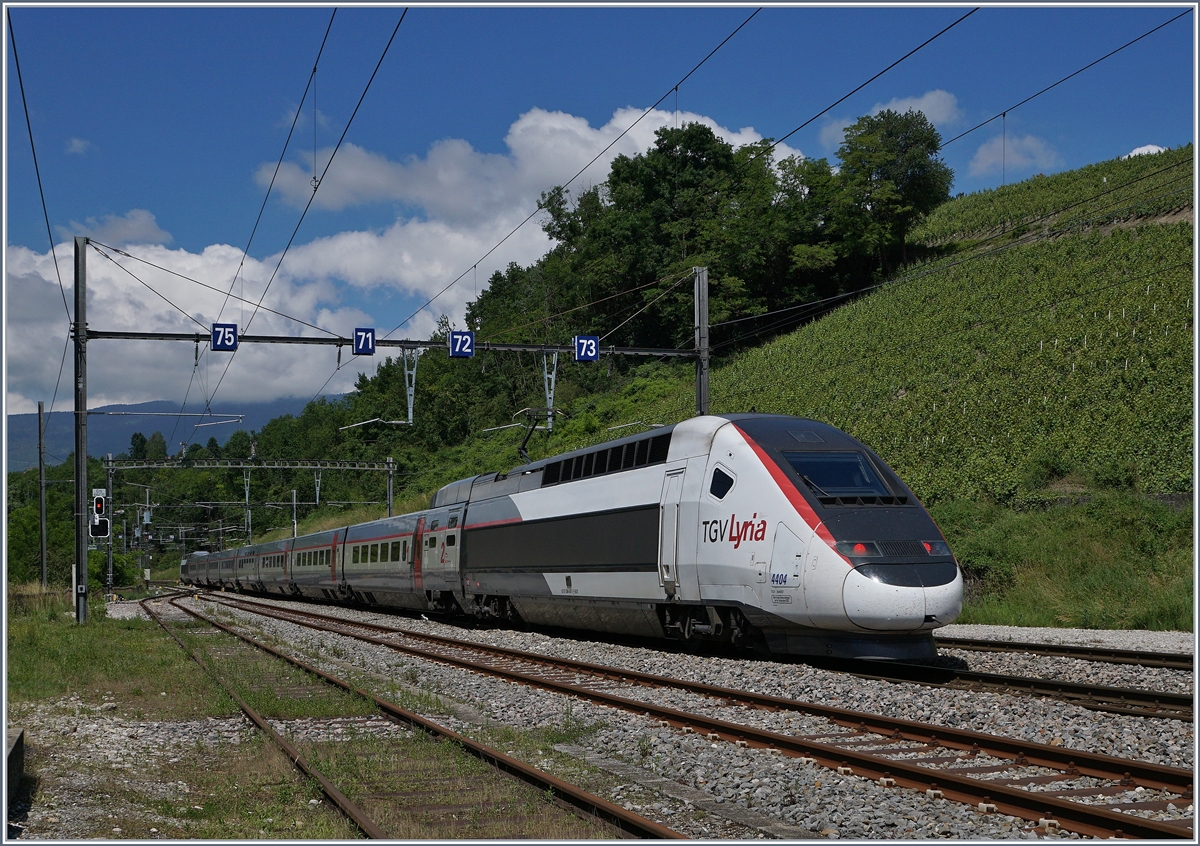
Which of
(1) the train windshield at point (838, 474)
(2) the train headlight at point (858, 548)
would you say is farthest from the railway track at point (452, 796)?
(1) the train windshield at point (838, 474)

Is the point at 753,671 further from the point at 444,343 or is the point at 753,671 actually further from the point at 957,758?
the point at 444,343

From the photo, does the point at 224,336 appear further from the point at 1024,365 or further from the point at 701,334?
the point at 1024,365

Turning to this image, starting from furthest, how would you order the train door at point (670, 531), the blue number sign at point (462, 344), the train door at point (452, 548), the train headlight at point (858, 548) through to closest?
the train door at point (452, 548) → the blue number sign at point (462, 344) → the train door at point (670, 531) → the train headlight at point (858, 548)

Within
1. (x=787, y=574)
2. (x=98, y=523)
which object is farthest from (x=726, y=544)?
(x=98, y=523)

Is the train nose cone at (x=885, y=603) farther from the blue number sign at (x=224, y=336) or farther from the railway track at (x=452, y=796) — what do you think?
the blue number sign at (x=224, y=336)

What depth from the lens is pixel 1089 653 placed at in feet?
45.5

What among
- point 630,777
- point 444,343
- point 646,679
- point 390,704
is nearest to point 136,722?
point 390,704

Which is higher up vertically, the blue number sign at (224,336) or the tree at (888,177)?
the tree at (888,177)

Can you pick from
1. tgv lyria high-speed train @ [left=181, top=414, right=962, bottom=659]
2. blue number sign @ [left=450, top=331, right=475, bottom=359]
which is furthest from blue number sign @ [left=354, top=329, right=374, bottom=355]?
tgv lyria high-speed train @ [left=181, top=414, right=962, bottom=659]

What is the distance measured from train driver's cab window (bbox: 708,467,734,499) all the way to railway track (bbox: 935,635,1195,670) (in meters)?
4.71

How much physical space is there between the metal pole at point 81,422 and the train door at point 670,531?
1591cm

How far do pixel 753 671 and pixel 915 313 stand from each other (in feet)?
170

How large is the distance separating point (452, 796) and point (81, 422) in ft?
70.6

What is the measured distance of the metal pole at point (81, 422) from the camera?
24516 mm
